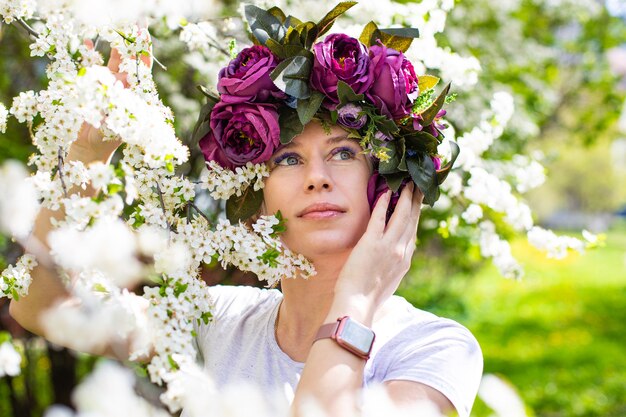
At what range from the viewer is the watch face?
1.77 m

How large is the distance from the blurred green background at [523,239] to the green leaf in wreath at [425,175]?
838 millimetres

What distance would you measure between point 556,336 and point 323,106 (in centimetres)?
982

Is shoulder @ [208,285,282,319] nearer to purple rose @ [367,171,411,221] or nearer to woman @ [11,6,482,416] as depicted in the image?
woman @ [11,6,482,416]

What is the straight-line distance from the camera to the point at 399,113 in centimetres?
212

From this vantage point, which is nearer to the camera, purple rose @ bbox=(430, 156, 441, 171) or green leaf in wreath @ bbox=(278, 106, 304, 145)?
green leaf in wreath @ bbox=(278, 106, 304, 145)

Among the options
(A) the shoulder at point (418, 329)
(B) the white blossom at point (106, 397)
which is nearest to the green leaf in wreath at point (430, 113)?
(A) the shoulder at point (418, 329)

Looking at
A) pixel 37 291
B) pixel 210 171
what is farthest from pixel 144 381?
pixel 210 171

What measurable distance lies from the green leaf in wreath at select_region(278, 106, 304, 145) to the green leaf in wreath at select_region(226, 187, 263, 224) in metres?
0.22

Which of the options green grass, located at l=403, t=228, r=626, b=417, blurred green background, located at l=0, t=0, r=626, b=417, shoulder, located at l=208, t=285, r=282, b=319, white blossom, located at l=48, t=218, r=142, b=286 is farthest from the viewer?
green grass, located at l=403, t=228, r=626, b=417

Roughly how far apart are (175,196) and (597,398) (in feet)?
23.9

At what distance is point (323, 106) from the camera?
6.98ft

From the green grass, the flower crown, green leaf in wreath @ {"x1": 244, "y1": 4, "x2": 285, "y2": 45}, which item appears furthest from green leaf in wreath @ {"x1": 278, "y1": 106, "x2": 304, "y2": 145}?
the green grass

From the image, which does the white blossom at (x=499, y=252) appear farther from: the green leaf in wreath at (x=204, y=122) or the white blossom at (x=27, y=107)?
the white blossom at (x=27, y=107)

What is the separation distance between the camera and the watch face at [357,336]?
1.77 m
